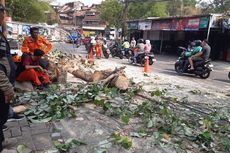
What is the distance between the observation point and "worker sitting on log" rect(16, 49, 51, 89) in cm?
642

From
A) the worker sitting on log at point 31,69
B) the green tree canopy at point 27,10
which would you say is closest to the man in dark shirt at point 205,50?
the worker sitting on log at point 31,69

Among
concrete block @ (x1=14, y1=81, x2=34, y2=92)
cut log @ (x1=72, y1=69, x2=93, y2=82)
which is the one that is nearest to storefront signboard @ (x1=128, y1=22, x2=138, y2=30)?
cut log @ (x1=72, y1=69, x2=93, y2=82)

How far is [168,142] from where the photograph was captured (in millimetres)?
4086

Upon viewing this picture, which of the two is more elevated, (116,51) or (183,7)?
(183,7)

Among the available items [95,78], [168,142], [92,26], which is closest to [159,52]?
[95,78]

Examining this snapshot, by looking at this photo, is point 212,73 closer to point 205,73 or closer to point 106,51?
point 205,73

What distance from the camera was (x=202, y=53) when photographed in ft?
37.0

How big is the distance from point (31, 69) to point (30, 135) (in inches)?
108

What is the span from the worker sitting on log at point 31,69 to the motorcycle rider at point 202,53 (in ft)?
22.9

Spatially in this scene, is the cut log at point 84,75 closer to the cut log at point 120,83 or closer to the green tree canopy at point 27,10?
the cut log at point 120,83

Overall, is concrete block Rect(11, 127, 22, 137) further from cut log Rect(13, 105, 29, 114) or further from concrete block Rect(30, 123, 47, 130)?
cut log Rect(13, 105, 29, 114)

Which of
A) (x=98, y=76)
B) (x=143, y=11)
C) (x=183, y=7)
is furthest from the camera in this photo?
(x=183, y=7)

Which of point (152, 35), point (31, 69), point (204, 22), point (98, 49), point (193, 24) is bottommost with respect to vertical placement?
point (98, 49)

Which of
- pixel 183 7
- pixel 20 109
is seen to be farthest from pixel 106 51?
pixel 183 7
